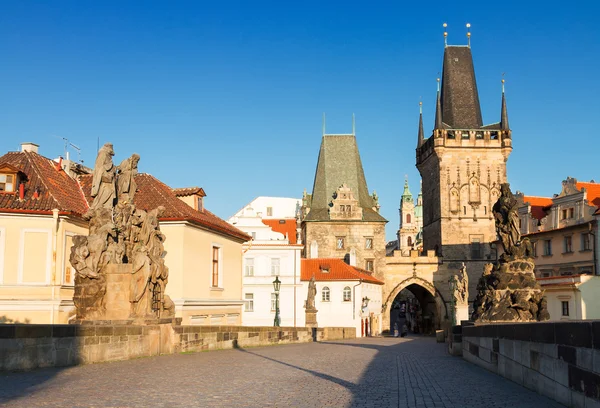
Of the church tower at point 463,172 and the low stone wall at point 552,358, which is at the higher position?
the church tower at point 463,172

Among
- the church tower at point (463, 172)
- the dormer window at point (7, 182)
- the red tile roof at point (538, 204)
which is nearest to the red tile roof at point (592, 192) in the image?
the red tile roof at point (538, 204)

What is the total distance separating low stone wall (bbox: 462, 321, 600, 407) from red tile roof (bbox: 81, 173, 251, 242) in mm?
18337

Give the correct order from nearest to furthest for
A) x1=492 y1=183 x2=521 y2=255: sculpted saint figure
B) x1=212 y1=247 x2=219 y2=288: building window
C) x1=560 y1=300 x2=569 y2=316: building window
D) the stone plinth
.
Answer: the stone plinth → x1=492 y1=183 x2=521 y2=255: sculpted saint figure → x1=212 y1=247 x2=219 y2=288: building window → x1=560 y1=300 x2=569 y2=316: building window

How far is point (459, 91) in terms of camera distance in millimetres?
74062

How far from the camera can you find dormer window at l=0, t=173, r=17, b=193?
86.1 ft

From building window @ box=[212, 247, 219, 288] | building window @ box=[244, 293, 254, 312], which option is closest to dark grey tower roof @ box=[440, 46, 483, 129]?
building window @ box=[244, 293, 254, 312]

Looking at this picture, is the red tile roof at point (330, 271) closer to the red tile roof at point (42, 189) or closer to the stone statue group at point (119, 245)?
the red tile roof at point (42, 189)

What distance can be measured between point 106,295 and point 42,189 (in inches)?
563

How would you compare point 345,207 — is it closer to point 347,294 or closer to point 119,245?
point 347,294

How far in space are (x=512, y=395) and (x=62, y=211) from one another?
20.3m

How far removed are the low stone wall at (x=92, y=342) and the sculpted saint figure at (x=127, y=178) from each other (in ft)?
10.2

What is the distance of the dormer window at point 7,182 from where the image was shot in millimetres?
26234

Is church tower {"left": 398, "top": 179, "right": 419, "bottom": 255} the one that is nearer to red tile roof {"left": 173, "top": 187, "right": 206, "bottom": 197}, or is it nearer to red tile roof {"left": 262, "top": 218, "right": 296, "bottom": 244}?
Answer: red tile roof {"left": 262, "top": 218, "right": 296, "bottom": 244}

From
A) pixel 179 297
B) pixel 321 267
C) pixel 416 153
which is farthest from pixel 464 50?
pixel 179 297
